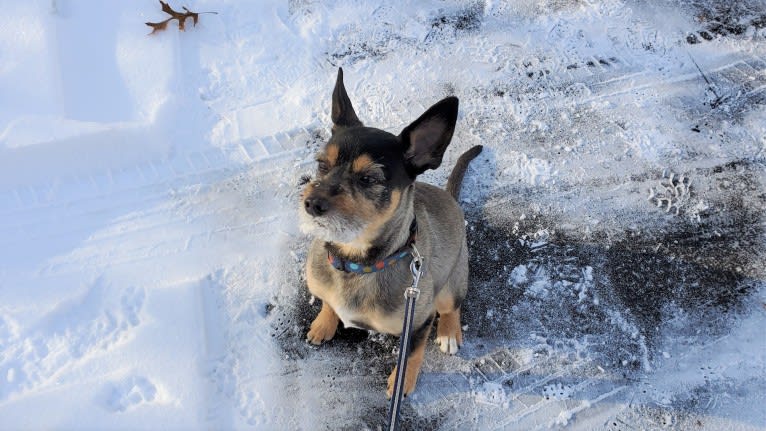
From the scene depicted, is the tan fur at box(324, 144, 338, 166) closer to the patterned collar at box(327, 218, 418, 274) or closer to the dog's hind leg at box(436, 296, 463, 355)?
the patterned collar at box(327, 218, 418, 274)

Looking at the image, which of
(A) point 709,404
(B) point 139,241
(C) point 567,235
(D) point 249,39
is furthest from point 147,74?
(A) point 709,404

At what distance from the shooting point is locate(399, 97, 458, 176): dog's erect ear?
280 centimetres

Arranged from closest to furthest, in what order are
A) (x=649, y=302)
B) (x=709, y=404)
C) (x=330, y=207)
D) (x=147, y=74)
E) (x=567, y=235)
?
(x=330, y=207) → (x=709, y=404) → (x=649, y=302) → (x=567, y=235) → (x=147, y=74)

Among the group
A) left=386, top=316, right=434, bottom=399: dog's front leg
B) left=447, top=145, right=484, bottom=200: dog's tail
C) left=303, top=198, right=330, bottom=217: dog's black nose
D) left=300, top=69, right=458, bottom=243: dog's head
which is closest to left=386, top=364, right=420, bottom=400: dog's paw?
left=386, top=316, right=434, bottom=399: dog's front leg

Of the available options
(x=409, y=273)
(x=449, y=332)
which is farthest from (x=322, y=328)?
(x=409, y=273)

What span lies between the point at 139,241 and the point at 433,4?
13.8 ft

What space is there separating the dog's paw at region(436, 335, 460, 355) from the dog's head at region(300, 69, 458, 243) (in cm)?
183

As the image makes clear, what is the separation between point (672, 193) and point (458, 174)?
2.22 meters

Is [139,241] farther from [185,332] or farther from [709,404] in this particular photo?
[709,404]

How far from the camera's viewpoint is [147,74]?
5.48 m

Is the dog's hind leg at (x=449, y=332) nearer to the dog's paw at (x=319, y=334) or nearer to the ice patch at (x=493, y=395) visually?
the ice patch at (x=493, y=395)

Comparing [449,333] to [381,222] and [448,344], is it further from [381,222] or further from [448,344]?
[381,222]

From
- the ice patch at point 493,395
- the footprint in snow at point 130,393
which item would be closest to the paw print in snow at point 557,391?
the ice patch at point 493,395

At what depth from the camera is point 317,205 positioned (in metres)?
2.71
